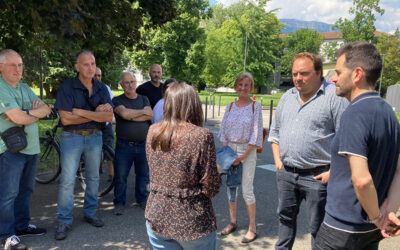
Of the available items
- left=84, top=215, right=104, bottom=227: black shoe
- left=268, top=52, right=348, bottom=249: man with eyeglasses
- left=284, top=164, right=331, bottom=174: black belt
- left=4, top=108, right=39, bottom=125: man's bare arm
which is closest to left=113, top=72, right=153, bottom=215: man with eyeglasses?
left=84, top=215, right=104, bottom=227: black shoe

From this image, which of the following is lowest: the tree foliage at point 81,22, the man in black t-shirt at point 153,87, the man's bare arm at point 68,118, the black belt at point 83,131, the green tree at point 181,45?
the black belt at point 83,131

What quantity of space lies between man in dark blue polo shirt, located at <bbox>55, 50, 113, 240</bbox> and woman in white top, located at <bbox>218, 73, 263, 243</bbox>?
5.14 feet

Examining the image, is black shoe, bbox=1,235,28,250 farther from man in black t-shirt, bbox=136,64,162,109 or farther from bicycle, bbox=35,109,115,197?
man in black t-shirt, bbox=136,64,162,109

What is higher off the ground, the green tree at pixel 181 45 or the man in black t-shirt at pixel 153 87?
the green tree at pixel 181 45

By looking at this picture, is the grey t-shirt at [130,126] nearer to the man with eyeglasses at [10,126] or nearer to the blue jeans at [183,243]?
the man with eyeglasses at [10,126]

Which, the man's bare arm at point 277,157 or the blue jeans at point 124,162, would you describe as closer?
the man's bare arm at point 277,157

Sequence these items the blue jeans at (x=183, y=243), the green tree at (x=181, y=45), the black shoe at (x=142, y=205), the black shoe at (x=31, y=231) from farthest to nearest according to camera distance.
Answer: the green tree at (x=181, y=45), the black shoe at (x=142, y=205), the black shoe at (x=31, y=231), the blue jeans at (x=183, y=243)

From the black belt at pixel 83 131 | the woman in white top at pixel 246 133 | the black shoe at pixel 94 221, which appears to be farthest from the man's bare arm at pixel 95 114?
the woman in white top at pixel 246 133

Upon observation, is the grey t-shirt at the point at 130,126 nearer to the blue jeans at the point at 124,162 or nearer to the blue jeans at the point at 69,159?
the blue jeans at the point at 124,162

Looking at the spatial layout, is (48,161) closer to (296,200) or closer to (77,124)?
(77,124)

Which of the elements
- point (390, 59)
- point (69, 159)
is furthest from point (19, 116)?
point (390, 59)

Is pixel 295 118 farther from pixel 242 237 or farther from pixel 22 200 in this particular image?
pixel 22 200

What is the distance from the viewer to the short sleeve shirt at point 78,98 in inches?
152

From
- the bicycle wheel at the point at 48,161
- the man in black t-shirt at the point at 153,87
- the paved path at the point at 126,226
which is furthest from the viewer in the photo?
the bicycle wheel at the point at 48,161
